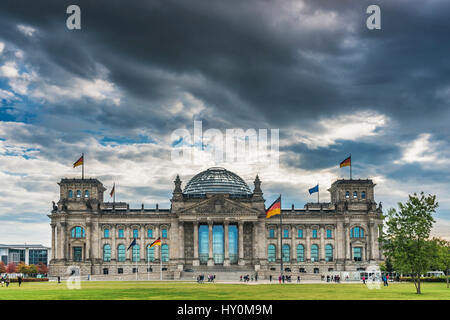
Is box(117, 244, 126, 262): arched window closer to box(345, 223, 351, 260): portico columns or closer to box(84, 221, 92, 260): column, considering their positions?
box(84, 221, 92, 260): column

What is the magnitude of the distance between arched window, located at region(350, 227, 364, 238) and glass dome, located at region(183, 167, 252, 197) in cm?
2762

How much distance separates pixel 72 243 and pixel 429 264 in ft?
303

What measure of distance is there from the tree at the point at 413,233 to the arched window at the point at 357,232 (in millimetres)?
73390

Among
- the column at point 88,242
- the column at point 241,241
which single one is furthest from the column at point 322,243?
the column at point 88,242

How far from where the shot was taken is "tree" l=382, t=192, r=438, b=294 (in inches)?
2205

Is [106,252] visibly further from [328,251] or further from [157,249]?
[328,251]

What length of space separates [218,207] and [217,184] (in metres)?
13.8

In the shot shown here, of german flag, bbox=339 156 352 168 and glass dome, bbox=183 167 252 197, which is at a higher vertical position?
german flag, bbox=339 156 352 168

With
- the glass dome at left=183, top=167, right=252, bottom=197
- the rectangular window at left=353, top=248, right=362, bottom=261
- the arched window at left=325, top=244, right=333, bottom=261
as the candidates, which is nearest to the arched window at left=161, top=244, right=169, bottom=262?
the glass dome at left=183, top=167, right=252, bottom=197

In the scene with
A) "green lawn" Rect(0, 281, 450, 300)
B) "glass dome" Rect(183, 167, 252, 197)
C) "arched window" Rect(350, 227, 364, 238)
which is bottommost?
"green lawn" Rect(0, 281, 450, 300)

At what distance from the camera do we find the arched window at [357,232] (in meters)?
130

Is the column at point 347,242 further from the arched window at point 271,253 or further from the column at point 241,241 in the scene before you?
the column at point 241,241

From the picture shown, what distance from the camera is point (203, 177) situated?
14200cm
